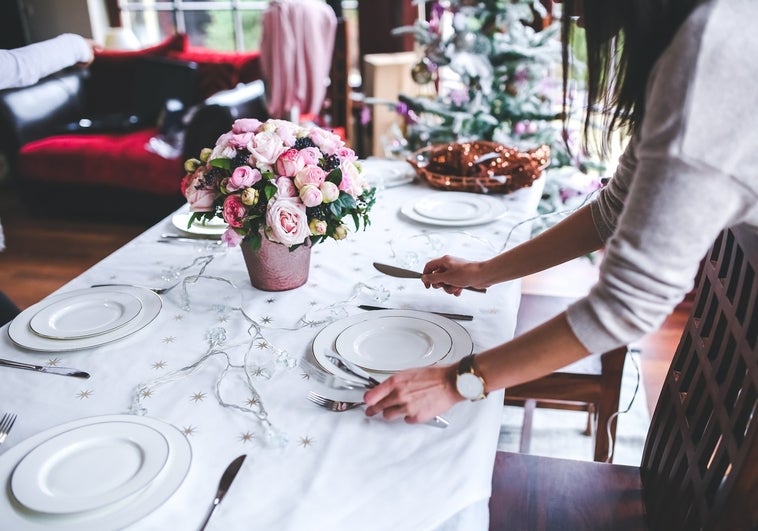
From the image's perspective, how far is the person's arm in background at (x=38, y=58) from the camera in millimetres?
1537

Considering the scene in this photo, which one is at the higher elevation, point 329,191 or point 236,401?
point 329,191

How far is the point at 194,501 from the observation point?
2.15 feet

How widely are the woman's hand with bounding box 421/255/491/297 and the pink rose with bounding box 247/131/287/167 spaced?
334 mm

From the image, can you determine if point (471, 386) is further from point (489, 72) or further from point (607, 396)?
point (489, 72)

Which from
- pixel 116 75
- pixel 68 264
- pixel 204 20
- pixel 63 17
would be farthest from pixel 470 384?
pixel 63 17

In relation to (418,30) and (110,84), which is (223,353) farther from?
(110,84)

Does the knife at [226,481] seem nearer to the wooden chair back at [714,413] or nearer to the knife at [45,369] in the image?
the knife at [45,369]

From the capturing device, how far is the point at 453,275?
1081 millimetres

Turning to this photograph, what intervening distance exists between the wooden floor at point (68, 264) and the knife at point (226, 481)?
181 cm

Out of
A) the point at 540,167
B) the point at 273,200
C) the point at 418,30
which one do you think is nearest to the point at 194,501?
the point at 273,200

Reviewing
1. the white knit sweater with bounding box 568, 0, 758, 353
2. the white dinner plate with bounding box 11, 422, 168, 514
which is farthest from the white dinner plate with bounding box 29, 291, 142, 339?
the white knit sweater with bounding box 568, 0, 758, 353

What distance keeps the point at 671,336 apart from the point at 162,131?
302 cm

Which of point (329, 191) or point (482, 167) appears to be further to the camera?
point (482, 167)

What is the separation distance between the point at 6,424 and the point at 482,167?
3.92 ft
